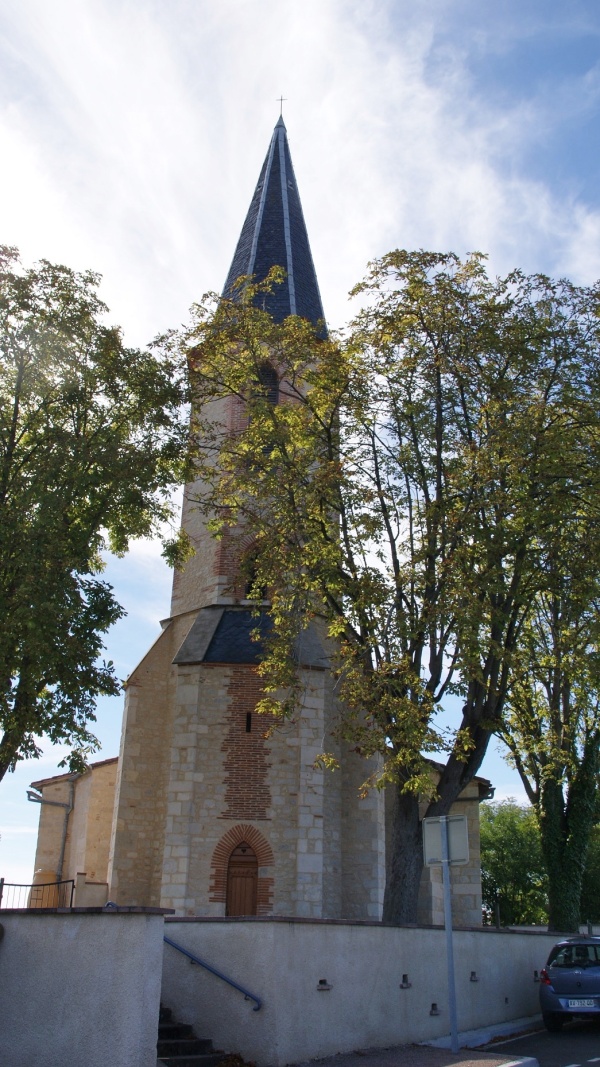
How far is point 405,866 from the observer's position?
41.0 feet

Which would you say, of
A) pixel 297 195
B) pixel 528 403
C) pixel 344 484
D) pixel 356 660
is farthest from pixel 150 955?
pixel 297 195

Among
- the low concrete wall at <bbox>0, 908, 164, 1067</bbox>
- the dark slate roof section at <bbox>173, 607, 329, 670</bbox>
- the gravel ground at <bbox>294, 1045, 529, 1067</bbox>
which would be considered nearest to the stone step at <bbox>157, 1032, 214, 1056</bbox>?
the gravel ground at <bbox>294, 1045, 529, 1067</bbox>

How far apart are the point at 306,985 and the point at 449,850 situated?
200 centimetres

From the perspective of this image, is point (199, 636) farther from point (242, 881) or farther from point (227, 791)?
point (242, 881)

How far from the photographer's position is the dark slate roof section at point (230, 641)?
16531 millimetres

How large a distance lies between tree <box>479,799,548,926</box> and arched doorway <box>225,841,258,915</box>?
27849mm

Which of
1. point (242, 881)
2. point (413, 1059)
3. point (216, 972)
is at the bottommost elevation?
point (413, 1059)

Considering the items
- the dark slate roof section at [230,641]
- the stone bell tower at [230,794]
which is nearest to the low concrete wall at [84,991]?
the stone bell tower at [230,794]

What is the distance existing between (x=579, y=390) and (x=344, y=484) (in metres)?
3.76

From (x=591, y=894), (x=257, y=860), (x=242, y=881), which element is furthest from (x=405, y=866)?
(x=591, y=894)

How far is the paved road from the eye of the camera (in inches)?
386

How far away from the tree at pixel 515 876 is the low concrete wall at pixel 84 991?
35.5m

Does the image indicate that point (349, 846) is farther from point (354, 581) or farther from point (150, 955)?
point (150, 955)

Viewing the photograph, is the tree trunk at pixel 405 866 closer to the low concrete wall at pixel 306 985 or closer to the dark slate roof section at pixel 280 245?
the low concrete wall at pixel 306 985
